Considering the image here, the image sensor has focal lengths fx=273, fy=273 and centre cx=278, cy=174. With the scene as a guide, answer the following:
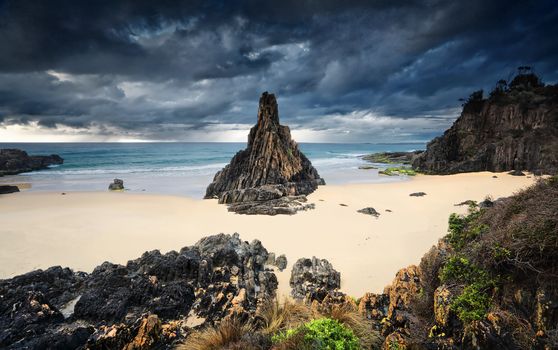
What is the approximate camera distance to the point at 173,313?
24.6 ft

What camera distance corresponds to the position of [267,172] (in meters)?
29.3

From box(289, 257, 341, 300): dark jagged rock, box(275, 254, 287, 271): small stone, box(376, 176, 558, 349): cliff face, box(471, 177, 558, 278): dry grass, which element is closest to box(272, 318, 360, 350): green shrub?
box(376, 176, 558, 349): cliff face

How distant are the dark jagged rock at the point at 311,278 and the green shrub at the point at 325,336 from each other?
3.19m

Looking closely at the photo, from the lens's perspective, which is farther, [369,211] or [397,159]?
[397,159]

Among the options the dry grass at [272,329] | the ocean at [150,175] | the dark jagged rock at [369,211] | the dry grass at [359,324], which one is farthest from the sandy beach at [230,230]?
the ocean at [150,175]

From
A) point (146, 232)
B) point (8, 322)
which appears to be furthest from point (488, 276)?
point (146, 232)

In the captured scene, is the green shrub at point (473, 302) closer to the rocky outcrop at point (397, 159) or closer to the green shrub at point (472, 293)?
the green shrub at point (472, 293)

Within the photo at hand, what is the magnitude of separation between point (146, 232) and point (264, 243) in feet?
23.8

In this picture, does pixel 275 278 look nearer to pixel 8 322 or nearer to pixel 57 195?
pixel 8 322

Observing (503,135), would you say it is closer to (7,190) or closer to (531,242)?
(531,242)

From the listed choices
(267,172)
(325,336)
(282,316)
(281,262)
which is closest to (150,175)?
(267,172)

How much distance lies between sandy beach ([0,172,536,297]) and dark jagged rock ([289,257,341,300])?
1.63 feet

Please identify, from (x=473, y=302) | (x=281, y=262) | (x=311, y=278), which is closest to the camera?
(x=473, y=302)

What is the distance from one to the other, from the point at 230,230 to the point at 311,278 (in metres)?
8.49
